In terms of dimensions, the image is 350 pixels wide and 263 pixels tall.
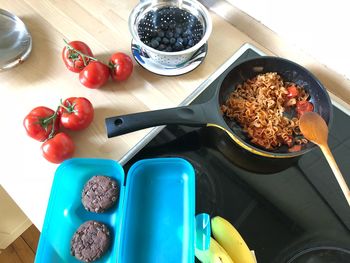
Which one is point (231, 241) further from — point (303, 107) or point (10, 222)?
point (10, 222)

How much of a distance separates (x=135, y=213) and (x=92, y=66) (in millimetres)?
342

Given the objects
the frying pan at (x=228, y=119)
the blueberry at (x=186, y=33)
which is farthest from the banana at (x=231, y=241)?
the blueberry at (x=186, y=33)

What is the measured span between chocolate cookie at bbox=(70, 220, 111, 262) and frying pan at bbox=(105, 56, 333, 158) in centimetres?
17

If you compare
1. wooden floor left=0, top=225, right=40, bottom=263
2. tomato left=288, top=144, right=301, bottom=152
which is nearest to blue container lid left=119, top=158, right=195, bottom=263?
tomato left=288, top=144, right=301, bottom=152

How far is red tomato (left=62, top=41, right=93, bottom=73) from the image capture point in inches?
31.6

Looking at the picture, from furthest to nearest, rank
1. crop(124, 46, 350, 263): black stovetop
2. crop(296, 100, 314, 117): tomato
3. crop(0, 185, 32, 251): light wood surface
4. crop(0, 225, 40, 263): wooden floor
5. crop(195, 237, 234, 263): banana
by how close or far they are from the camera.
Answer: crop(0, 225, 40, 263): wooden floor
crop(0, 185, 32, 251): light wood surface
crop(296, 100, 314, 117): tomato
crop(124, 46, 350, 263): black stovetop
crop(195, 237, 234, 263): banana

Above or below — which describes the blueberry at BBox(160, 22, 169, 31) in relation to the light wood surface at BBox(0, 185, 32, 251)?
above

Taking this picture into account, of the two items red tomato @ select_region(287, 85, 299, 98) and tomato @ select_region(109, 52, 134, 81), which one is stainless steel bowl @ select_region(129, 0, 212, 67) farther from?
red tomato @ select_region(287, 85, 299, 98)

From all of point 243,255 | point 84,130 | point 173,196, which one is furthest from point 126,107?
point 243,255

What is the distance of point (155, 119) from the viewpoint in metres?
0.70

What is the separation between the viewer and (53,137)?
0.72 m

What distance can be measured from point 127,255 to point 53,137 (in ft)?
0.92

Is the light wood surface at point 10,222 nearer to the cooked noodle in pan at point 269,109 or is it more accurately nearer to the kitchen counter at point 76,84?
the kitchen counter at point 76,84

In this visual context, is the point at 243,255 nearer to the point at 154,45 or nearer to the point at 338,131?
the point at 338,131
